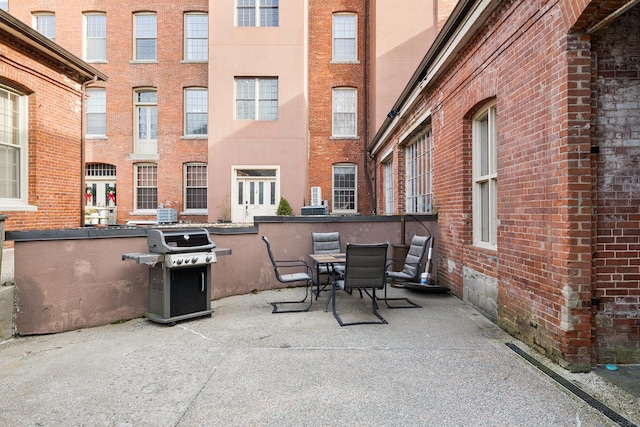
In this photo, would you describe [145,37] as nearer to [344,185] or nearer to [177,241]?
[344,185]

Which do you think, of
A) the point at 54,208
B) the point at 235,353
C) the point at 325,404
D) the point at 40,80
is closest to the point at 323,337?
the point at 235,353

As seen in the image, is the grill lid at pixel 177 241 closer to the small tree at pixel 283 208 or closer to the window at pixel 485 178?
the window at pixel 485 178

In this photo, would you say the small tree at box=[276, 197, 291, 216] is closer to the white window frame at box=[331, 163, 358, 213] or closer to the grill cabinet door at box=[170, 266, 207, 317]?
the white window frame at box=[331, 163, 358, 213]

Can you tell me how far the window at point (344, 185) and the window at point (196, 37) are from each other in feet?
24.7

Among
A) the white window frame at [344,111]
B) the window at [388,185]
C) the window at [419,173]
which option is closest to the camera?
the window at [419,173]

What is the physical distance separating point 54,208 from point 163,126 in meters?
8.88

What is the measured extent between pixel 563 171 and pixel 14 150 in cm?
912

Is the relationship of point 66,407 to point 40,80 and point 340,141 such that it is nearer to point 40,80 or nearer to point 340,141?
point 40,80

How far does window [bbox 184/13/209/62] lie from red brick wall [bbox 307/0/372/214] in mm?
4553

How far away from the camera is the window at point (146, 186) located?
16358 mm

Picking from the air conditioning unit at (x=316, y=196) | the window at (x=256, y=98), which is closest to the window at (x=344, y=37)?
the window at (x=256, y=98)

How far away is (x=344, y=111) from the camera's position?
16.8m

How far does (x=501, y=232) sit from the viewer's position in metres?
4.75

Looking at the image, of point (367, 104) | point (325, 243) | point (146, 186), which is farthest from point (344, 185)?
point (325, 243)
